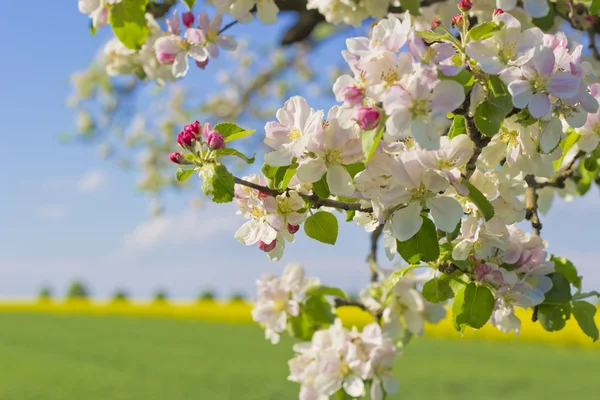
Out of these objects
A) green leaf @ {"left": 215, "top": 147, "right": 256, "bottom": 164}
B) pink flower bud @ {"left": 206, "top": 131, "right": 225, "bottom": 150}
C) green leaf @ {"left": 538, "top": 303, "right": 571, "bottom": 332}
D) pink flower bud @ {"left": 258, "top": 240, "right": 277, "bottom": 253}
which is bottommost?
green leaf @ {"left": 538, "top": 303, "right": 571, "bottom": 332}

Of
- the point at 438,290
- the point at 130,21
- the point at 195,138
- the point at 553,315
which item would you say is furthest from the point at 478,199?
Result: the point at 130,21

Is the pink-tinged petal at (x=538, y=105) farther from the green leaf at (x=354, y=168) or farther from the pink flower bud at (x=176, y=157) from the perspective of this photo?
the pink flower bud at (x=176, y=157)

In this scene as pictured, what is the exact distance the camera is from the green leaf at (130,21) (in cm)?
246

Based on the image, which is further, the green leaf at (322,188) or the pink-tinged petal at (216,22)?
the pink-tinged petal at (216,22)

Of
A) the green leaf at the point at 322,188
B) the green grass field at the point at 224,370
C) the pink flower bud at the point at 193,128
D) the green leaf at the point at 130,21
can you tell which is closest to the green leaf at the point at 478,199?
the green leaf at the point at 322,188

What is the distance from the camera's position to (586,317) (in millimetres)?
2080

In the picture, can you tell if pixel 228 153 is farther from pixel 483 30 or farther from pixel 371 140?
pixel 483 30

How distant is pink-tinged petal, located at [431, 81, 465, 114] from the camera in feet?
4.25

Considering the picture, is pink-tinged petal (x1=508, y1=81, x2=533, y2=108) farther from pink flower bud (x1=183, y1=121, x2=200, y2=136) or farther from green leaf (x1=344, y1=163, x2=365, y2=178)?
pink flower bud (x1=183, y1=121, x2=200, y2=136)

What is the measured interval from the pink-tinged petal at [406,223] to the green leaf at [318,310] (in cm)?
117

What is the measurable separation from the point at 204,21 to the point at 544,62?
4.76ft

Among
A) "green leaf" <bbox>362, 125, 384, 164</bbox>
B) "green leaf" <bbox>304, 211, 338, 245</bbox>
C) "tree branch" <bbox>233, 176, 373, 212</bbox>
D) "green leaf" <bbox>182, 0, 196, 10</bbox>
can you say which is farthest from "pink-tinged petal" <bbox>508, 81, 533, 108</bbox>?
"green leaf" <bbox>182, 0, 196, 10</bbox>

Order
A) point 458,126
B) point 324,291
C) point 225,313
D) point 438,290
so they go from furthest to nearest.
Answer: point 225,313 < point 324,291 < point 438,290 < point 458,126

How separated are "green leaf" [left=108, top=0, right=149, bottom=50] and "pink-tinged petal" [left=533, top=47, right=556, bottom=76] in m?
1.60
